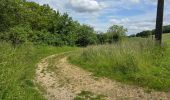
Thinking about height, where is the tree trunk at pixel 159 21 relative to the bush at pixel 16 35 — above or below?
above

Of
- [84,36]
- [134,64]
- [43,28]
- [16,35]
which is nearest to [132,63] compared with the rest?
[134,64]

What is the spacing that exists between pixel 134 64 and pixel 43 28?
29.0 metres

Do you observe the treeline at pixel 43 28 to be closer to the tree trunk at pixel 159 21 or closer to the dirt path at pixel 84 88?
the tree trunk at pixel 159 21

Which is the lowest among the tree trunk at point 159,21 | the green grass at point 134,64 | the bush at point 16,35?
the green grass at point 134,64

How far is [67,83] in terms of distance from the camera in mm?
12719

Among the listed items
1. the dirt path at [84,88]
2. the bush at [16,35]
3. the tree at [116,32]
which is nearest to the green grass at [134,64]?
the dirt path at [84,88]

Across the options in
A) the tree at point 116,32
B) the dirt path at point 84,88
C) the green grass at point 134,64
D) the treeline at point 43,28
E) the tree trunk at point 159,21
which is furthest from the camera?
the tree at point 116,32

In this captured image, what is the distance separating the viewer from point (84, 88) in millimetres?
11844

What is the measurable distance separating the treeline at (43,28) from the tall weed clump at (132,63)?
33.8 ft

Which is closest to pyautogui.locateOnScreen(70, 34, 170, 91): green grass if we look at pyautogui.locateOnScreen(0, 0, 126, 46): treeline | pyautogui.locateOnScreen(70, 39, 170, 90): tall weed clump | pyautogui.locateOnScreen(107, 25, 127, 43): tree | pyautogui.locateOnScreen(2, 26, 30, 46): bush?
pyautogui.locateOnScreen(70, 39, 170, 90): tall weed clump

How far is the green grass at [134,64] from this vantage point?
12.3m

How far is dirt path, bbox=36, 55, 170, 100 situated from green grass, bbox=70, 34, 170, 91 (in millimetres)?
565

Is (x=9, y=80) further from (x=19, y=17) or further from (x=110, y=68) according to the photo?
(x=19, y=17)

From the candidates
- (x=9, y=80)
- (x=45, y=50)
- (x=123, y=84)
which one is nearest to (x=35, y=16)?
(x=45, y=50)
